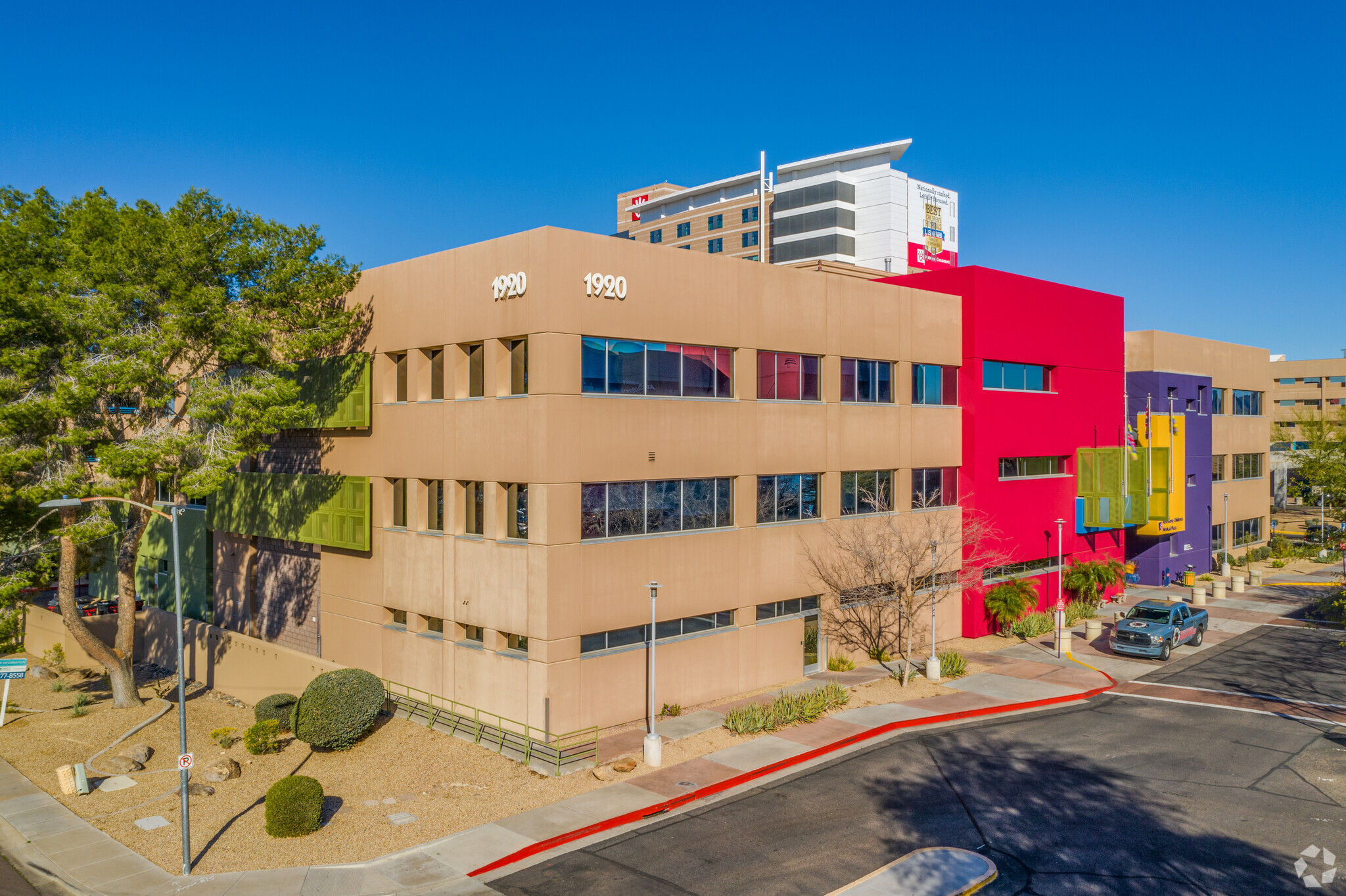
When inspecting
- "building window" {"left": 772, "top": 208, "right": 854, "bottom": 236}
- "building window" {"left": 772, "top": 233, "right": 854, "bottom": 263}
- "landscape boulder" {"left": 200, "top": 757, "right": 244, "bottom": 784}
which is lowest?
"landscape boulder" {"left": 200, "top": 757, "right": 244, "bottom": 784}

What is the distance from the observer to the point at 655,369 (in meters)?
25.9

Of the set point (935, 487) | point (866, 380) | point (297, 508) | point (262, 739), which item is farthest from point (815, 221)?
point (262, 739)

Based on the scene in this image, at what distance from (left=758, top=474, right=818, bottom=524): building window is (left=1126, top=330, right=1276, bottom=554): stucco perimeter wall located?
2756 cm

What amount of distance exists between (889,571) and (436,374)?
55.2ft

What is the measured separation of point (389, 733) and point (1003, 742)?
56.2ft

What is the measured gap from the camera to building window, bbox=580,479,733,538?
24.8 meters

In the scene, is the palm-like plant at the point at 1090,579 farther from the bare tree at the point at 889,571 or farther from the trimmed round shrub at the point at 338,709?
the trimmed round shrub at the point at 338,709

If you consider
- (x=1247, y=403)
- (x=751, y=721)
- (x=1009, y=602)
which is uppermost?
(x=1247, y=403)

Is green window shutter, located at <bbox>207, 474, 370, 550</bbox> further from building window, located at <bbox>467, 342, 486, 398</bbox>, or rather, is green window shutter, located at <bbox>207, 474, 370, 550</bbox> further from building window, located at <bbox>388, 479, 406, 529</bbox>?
building window, located at <bbox>467, 342, 486, 398</bbox>

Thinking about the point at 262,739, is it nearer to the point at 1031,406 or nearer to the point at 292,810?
the point at 292,810

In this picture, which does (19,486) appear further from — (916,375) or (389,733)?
(916,375)

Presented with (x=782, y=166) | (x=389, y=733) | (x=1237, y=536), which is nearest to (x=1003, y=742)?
(x=389, y=733)

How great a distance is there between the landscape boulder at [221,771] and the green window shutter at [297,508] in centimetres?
828

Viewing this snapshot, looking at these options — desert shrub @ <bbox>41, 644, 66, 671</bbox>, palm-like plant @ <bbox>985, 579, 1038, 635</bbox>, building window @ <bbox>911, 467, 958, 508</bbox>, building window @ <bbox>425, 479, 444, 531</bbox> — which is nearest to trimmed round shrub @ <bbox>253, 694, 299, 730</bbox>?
building window @ <bbox>425, 479, 444, 531</bbox>
